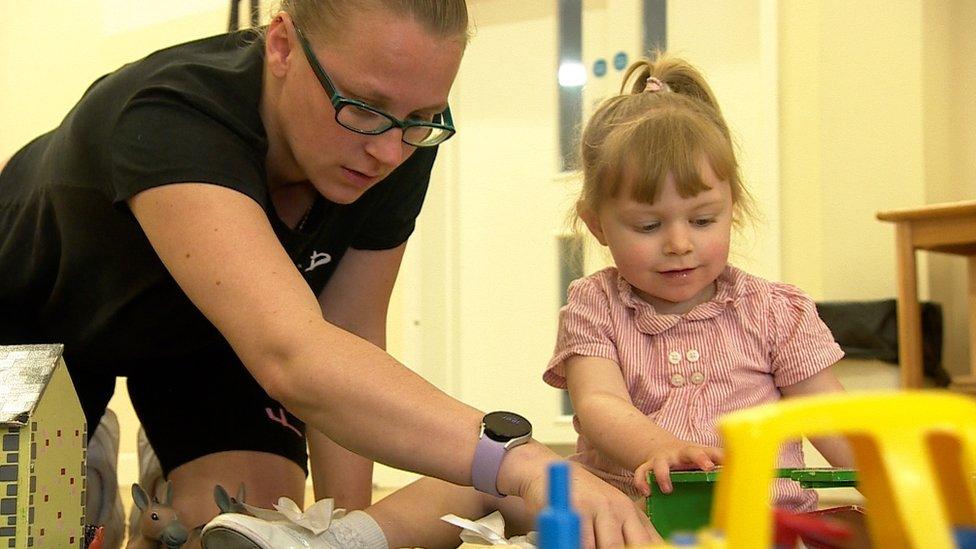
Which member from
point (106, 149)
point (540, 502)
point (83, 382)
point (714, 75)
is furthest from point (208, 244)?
point (714, 75)

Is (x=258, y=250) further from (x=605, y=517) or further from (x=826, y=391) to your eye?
(x=826, y=391)

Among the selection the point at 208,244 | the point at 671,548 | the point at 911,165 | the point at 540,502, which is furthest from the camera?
the point at 911,165

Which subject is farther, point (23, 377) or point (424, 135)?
point (424, 135)

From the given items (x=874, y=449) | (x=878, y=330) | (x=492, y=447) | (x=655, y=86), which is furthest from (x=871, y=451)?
(x=878, y=330)

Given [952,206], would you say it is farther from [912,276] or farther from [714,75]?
[714,75]

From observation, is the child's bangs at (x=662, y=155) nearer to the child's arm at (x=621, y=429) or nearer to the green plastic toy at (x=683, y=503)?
the child's arm at (x=621, y=429)

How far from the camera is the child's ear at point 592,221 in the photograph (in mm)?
1346

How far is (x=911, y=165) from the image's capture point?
2.87m

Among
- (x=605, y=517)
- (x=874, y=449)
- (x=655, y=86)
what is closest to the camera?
(x=874, y=449)

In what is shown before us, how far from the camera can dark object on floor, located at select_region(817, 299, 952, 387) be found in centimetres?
274

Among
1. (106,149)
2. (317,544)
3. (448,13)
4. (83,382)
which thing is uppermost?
(448,13)

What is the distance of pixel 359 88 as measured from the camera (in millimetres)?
1044

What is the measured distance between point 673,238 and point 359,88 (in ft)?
1.37

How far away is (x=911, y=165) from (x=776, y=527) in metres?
2.65
